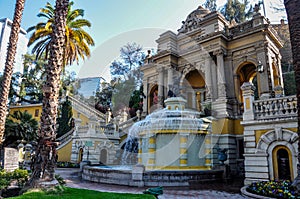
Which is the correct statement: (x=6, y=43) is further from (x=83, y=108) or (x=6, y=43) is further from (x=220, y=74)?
(x=220, y=74)

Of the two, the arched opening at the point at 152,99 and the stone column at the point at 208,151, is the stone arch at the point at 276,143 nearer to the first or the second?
the stone column at the point at 208,151

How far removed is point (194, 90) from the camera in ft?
76.3

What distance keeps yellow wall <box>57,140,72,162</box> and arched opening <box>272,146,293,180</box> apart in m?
17.9

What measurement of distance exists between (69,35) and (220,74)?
1237 centimetres

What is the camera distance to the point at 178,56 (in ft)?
74.2

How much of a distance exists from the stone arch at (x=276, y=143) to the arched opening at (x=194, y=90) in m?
13.2

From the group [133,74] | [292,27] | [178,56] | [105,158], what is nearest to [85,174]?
[105,158]

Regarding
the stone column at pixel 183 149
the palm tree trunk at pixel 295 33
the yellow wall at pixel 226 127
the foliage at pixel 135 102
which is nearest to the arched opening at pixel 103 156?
the yellow wall at pixel 226 127

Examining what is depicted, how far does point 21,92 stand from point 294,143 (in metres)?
38.1

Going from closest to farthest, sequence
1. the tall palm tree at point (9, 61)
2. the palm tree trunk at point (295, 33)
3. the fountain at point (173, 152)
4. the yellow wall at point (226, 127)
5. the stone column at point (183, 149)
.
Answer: the palm tree trunk at point (295, 33)
the tall palm tree at point (9, 61)
the fountain at point (173, 152)
the stone column at point (183, 149)
the yellow wall at point (226, 127)

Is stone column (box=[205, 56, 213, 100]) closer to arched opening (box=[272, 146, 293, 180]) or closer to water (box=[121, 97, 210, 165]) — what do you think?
water (box=[121, 97, 210, 165])

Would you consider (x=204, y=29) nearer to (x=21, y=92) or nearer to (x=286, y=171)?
(x=286, y=171)

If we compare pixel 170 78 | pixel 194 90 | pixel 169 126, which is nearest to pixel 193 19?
pixel 170 78

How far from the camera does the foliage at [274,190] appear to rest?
6474 mm
